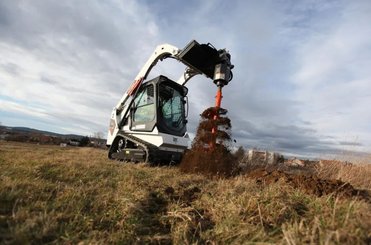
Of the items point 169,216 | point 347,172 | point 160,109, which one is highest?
point 160,109

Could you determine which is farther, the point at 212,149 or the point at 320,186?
the point at 212,149

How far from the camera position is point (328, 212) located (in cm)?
342

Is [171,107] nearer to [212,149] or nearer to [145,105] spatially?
[145,105]

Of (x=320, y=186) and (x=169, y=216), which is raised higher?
(x=320, y=186)

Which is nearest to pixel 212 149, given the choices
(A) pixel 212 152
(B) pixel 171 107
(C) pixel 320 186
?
(A) pixel 212 152

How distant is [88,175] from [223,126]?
121 inches

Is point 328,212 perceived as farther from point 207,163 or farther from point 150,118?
point 150,118

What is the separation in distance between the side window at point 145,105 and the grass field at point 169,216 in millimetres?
5105

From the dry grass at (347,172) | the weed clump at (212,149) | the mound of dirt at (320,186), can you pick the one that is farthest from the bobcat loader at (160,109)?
the dry grass at (347,172)

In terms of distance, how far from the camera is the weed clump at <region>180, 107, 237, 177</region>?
7199 millimetres

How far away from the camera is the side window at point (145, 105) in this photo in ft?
33.2

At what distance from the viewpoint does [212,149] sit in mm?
7371

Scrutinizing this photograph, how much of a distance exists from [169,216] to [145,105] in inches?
274

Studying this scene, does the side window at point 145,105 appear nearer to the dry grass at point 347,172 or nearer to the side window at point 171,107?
the side window at point 171,107
